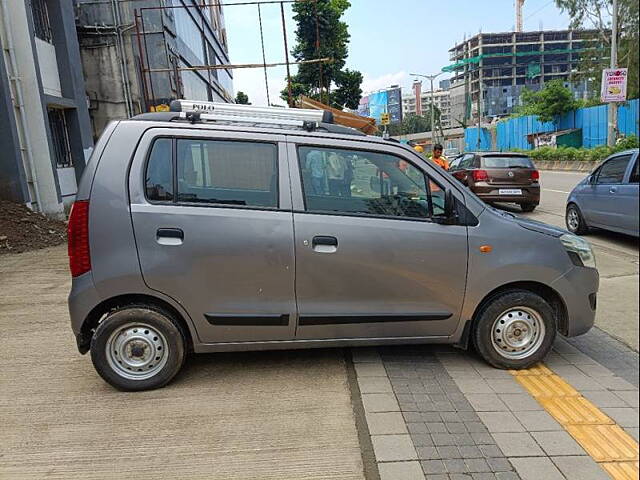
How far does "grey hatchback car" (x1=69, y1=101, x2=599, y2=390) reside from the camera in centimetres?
342

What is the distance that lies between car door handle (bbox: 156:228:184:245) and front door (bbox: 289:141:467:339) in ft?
2.69

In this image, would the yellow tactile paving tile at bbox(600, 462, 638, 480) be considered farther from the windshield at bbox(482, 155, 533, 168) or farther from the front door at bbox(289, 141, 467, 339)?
the windshield at bbox(482, 155, 533, 168)

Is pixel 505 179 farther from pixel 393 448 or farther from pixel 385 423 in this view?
pixel 393 448

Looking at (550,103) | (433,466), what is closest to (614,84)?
(433,466)

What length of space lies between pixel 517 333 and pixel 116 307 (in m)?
3.08

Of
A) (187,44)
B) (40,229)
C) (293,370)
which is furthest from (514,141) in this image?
(187,44)

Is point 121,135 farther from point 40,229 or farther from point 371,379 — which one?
point 40,229

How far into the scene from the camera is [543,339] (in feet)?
12.4

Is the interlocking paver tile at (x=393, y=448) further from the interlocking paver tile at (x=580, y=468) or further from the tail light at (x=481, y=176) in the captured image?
the tail light at (x=481, y=176)

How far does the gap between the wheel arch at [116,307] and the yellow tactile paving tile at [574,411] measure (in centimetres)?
259

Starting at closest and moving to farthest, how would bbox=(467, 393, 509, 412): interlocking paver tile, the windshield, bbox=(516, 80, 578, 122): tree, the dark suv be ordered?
1. bbox=(467, 393, 509, 412): interlocking paver tile
2. bbox=(516, 80, 578, 122): tree
3. the dark suv
4. the windshield

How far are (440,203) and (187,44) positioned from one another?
67.1 ft

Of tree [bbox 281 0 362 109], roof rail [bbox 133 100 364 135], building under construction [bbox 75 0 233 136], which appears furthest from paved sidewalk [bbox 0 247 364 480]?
tree [bbox 281 0 362 109]

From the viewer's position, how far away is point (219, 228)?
343cm
